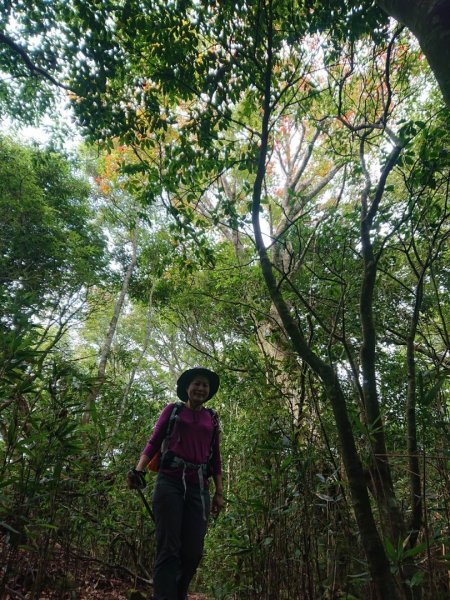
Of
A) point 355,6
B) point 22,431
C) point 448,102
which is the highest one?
point 355,6

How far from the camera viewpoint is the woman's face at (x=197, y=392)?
120 inches

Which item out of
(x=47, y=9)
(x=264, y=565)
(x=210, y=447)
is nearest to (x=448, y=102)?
(x=210, y=447)

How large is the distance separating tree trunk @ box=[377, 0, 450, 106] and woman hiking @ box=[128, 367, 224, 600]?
8.41 ft

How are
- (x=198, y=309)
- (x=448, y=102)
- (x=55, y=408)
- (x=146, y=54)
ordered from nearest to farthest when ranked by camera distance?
(x=448, y=102) → (x=55, y=408) → (x=146, y=54) → (x=198, y=309)

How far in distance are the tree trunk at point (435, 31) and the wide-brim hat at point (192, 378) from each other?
251 centimetres

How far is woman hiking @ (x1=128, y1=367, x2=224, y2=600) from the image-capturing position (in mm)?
2430

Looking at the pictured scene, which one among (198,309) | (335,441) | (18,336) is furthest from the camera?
(198,309)

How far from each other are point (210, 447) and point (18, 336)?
67.2 inches

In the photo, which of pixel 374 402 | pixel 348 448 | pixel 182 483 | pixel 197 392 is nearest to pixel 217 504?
pixel 182 483

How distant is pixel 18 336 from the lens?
239 centimetres

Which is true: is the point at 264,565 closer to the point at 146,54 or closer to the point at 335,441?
the point at 335,441

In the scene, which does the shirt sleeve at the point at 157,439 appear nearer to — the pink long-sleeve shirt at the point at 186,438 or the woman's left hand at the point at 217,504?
the pink long-sleeve shirt at the point at 186,438

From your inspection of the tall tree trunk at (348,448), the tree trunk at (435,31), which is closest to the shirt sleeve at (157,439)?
the tall tree trunk at (348,448)

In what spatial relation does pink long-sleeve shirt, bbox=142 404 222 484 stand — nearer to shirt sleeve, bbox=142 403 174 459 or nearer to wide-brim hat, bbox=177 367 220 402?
shirt sleeve, bbox=142 403 174 459
